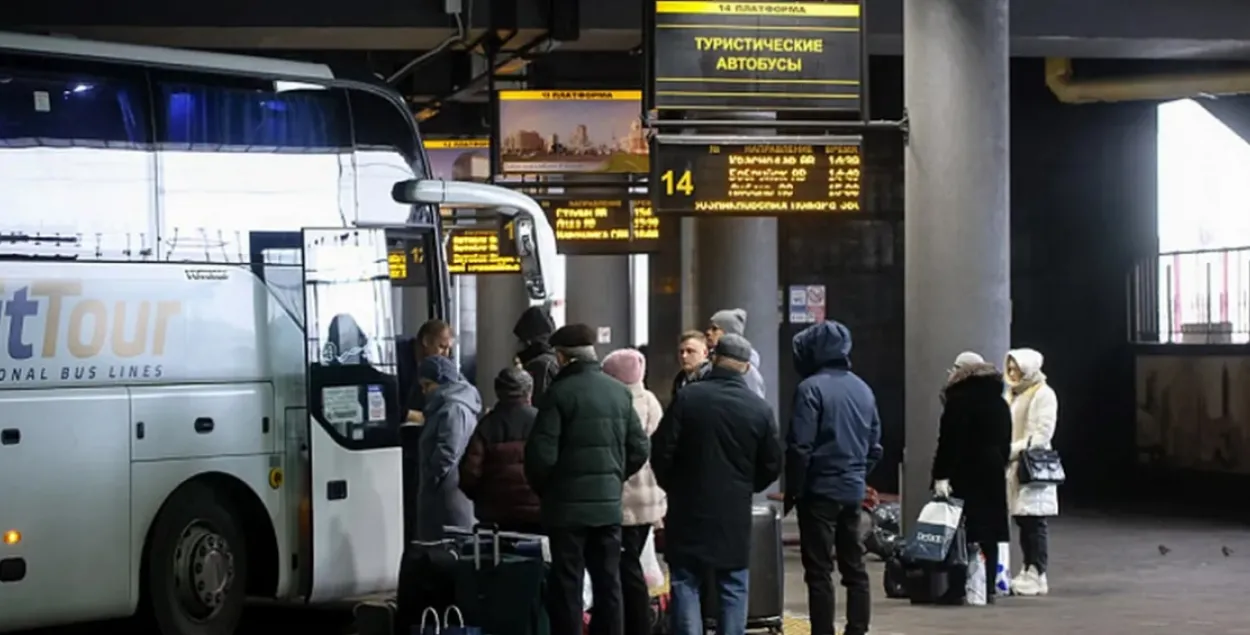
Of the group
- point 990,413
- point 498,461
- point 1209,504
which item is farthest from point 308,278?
point 1209,504

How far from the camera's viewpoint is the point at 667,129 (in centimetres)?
1591

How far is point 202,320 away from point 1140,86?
14.4 meters

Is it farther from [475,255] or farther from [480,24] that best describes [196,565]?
[475,255]

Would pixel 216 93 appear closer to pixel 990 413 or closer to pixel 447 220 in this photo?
pixel 447 220

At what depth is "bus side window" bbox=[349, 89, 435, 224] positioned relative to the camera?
1324 centimetres

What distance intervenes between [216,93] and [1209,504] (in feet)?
50.4

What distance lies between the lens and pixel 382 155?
43.9 feet

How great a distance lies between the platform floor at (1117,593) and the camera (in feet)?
44.6

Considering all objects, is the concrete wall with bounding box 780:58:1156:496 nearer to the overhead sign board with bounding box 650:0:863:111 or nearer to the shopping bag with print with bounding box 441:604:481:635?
the overhead sign board with bounding box 650:0:863:111

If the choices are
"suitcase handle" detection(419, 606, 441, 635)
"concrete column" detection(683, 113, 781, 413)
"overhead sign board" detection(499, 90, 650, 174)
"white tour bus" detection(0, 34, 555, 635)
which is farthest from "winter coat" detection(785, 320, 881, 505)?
"concrete column" detection(683, 113, 781, 413)

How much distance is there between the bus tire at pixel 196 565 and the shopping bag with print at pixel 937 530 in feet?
15.0

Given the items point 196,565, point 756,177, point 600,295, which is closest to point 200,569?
point 196,565

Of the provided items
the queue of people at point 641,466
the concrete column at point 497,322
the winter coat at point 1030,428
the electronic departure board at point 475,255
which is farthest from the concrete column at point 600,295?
the queue of people at point 641,466

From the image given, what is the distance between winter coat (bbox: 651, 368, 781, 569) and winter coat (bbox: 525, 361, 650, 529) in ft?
0.86
